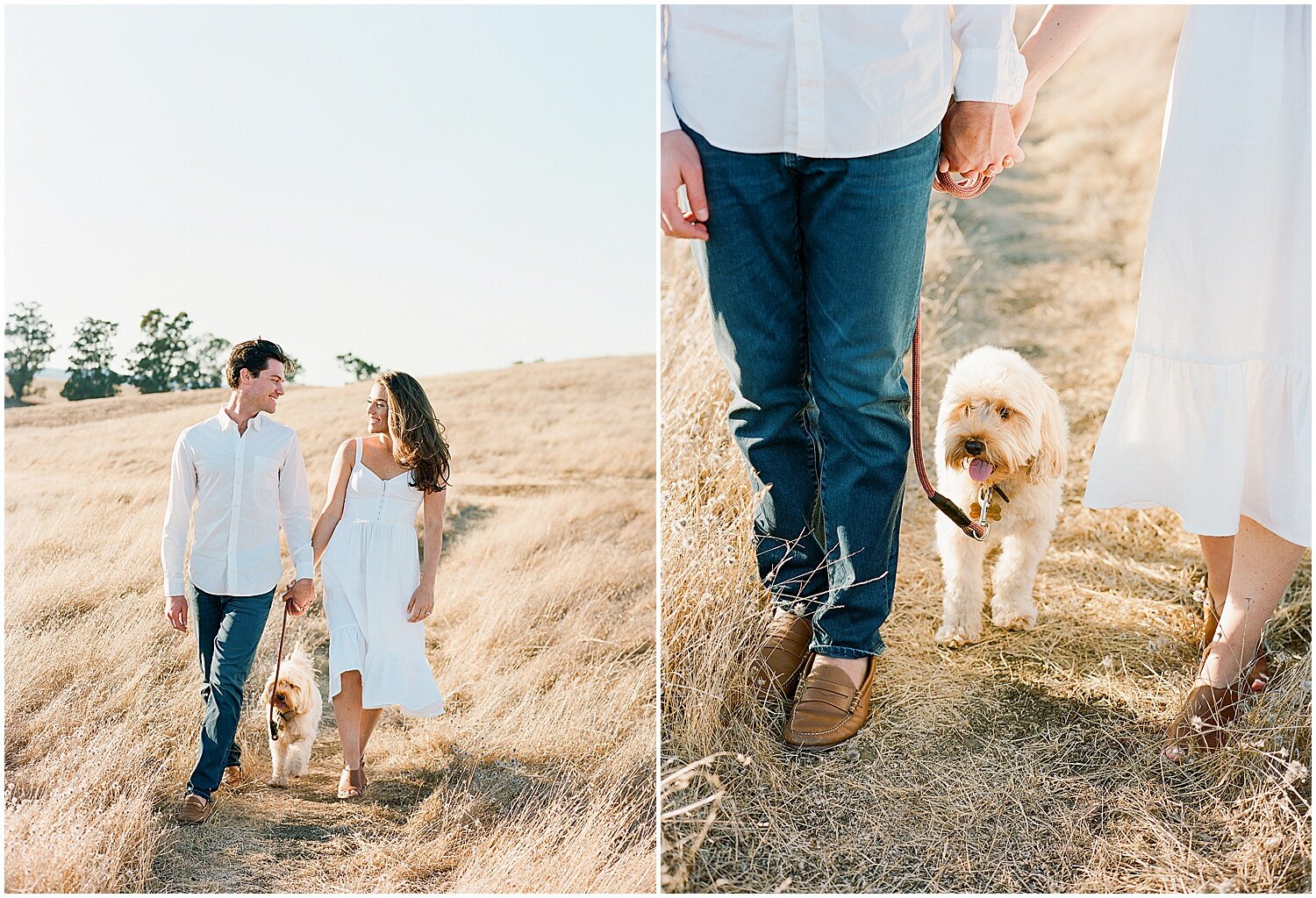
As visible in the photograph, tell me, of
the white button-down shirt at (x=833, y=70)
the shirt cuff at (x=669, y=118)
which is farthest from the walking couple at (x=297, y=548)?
the white button-down shirt at (x=833, y=70)

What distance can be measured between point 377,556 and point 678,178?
1.34m

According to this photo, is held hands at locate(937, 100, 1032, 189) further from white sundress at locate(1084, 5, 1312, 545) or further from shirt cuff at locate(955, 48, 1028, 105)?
white sundress at locate(1084, 5, 1312, 545)

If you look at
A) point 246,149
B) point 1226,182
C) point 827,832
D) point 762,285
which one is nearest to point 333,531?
point 246,149

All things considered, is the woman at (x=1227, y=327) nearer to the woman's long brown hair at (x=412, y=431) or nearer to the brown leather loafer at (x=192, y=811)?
the woman's long brown hair at (x=412, y=431)

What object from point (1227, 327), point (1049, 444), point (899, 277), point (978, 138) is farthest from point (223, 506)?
point (1227, 327)

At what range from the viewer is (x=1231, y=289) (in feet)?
7.77

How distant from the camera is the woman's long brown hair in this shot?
270 cm

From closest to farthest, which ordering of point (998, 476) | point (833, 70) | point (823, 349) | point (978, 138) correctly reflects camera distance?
1. point (833, 70)
2. point (978, 138)
3. point (823, 349)
4. point (998, 476)

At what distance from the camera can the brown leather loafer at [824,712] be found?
254 cm

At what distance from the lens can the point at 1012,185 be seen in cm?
794

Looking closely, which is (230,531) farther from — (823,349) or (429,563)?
(823,349)

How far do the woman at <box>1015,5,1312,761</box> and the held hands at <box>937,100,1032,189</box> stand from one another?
15cm

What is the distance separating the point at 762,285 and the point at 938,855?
57.5 inches

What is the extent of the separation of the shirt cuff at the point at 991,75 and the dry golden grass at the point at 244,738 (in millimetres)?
1949
